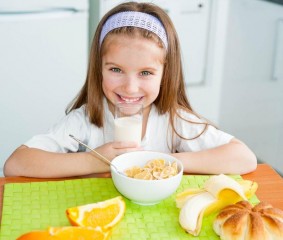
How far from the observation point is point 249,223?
1.03 meters

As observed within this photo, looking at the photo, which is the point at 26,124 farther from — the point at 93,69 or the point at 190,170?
the point at 190,170

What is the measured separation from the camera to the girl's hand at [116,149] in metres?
1.33

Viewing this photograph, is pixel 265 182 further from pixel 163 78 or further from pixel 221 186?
pixel 163 78

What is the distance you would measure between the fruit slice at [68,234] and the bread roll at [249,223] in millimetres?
214

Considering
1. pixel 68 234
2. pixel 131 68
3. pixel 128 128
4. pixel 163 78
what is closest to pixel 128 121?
pixel 128 128

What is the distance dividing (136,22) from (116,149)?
324mm

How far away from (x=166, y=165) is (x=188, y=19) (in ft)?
6.11

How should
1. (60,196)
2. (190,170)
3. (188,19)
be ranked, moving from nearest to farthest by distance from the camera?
(60,196)
(190,170)
(188,19)

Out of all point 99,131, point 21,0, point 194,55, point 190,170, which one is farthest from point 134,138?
point 194,55

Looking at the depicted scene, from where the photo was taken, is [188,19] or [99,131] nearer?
[99,131]

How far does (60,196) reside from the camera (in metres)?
1.19

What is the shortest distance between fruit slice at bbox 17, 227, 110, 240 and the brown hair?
0.60 metres

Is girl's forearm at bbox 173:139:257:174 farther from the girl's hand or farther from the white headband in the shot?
the white headband

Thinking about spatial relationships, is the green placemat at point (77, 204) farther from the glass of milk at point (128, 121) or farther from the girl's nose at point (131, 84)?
the girl's nose at point (131, 84)
